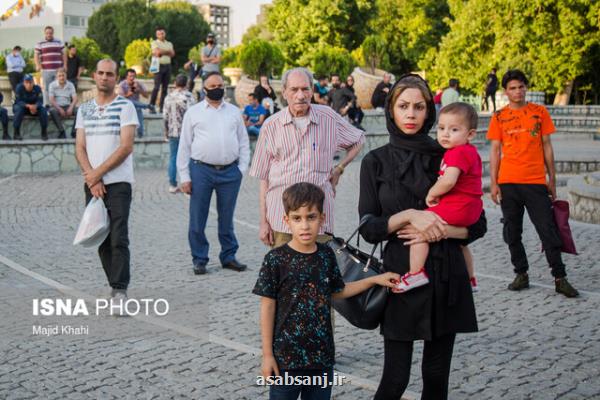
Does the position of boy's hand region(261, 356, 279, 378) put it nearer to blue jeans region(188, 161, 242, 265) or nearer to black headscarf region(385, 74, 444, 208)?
black headscarf region(385, 74, 444, 208)

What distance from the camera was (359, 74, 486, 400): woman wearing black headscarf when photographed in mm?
4211

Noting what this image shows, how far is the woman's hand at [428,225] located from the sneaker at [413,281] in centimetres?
17

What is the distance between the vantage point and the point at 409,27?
6456cm

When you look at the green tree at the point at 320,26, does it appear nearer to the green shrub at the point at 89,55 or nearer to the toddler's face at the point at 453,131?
the green shrub at the point at 89,55

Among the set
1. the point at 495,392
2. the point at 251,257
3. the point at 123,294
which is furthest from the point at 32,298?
the point at 495,392

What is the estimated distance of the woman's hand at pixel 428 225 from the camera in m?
4.16

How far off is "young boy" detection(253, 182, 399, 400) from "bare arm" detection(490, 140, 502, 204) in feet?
16.0

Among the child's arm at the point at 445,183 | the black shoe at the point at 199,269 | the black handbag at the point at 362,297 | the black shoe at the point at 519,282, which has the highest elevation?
the child's arm at the point at 445,183

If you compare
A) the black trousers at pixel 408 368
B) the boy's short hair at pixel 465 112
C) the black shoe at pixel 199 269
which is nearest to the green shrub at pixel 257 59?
the black shoe at pixel 199 269

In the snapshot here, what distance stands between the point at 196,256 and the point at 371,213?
17.7 feet

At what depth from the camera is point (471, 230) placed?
4414 millimetres

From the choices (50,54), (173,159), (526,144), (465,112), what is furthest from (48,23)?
(465,112)

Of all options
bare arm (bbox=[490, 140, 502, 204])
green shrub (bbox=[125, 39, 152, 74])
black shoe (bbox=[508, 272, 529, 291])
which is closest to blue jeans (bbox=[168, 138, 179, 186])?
bare arm (bbox=[490, 140, 502, 204])

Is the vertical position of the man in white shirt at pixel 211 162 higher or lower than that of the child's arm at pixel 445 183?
lower
